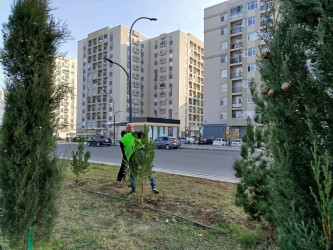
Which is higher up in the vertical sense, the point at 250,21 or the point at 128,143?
the point at 250,21

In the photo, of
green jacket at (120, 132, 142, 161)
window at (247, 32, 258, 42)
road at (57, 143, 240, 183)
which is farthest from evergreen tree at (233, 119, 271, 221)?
window at (247, 32, 258, 42)

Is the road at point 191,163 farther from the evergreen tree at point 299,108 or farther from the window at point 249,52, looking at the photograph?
the window at point 249,52

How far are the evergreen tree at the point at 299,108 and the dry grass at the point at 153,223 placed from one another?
6.88 ft

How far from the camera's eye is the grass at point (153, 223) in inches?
129

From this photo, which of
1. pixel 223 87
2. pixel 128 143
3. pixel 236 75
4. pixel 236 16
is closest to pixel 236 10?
Answer: pixel 236 16

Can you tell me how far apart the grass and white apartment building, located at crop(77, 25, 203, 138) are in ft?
222

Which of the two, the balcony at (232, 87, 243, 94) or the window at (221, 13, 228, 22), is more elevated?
the window at (221, 13, 228, 22)

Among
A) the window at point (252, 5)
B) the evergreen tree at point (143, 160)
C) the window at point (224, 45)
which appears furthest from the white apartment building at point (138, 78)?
the evergreen tree at point (143, 160)

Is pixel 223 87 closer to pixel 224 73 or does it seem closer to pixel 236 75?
pixel 224 73

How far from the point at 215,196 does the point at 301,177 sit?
4.69 m

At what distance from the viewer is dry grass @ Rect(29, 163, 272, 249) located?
3270 mm

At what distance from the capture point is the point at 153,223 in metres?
4.05

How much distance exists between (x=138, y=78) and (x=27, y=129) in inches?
3150

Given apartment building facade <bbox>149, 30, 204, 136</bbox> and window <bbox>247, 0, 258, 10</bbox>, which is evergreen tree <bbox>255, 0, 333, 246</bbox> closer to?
window <bbox>247, 0, 258, 10</bbox>
